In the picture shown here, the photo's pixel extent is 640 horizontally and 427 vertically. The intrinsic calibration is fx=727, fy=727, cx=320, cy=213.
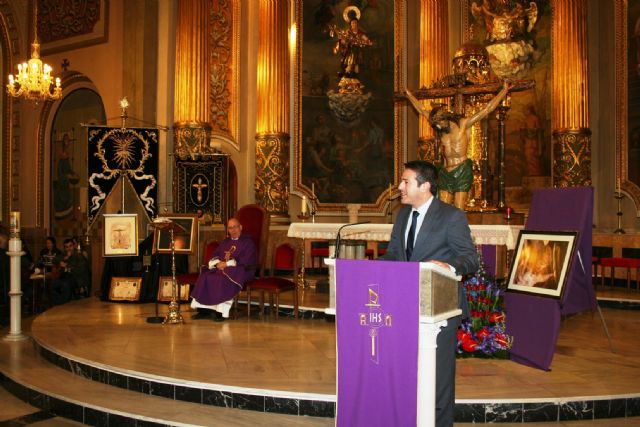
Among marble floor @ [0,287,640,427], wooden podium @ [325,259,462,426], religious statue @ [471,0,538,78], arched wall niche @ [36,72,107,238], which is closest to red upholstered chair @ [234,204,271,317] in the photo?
marble floor @ [0,287,640,427]

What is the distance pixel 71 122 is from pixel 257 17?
5.33 meters

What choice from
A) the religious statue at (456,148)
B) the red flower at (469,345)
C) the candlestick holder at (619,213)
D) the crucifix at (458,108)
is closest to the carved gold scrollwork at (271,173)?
the crucifix at (458,108)

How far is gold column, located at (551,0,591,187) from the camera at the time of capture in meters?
13.2

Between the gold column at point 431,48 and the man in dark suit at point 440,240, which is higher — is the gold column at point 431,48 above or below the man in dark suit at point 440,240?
above

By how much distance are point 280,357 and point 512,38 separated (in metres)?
9.98

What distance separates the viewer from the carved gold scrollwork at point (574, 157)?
13.2m

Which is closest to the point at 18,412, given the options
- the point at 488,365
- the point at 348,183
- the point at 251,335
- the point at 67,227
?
the point at 251,335

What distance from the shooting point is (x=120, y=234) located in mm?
10141

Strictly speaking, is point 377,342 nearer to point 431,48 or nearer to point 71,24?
point 431,48

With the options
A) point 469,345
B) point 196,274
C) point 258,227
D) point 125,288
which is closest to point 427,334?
point 469,345

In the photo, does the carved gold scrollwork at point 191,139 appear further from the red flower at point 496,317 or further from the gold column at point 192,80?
the red flower at point 496,317

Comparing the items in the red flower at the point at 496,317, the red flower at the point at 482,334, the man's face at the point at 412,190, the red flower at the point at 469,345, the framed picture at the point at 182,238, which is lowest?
the red flower at the point at 469,345

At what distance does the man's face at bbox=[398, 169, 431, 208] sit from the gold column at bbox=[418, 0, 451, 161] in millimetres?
11291

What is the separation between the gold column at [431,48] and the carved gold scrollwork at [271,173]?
116 inches
